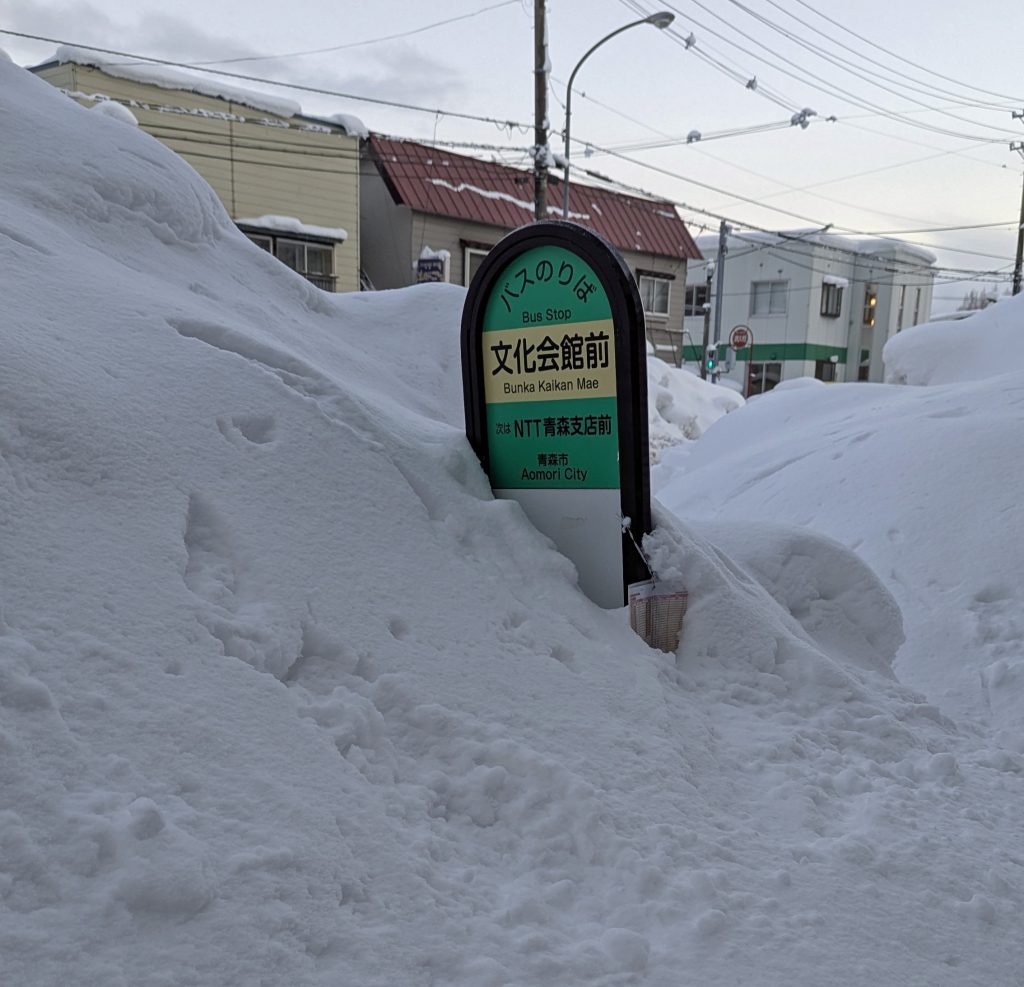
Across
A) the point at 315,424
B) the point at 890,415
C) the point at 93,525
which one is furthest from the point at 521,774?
the point at 890,415

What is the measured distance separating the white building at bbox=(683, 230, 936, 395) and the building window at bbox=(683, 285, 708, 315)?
1.8 inches

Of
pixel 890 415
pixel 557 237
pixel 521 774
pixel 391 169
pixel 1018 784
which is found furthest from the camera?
pixel 391 169

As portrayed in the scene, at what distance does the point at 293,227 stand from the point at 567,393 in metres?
16.5

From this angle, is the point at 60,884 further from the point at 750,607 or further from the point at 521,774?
the point at 750,607

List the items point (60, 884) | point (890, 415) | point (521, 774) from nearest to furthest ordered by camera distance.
Answer: point (60, 884)
point (521, 774)
point (890, 415)

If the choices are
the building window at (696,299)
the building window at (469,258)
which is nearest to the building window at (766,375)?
the building window at (696,299)

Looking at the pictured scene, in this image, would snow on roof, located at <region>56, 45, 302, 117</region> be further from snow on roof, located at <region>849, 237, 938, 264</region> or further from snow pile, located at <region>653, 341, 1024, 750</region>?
snow on roof, located at <region>849, 237, 938, 264</region>

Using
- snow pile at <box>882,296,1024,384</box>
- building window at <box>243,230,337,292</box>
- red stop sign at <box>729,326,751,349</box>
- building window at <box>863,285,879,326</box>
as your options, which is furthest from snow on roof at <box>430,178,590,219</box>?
building window at <box>863,285,879,326</box>

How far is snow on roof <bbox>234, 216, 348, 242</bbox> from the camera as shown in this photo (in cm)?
1791

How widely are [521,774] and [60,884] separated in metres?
1.13

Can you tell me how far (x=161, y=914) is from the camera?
161cm

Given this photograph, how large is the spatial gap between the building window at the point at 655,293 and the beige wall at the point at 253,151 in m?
10.0

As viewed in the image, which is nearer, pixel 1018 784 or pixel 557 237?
pixel 1018 784

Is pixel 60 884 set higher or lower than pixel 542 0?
lower
